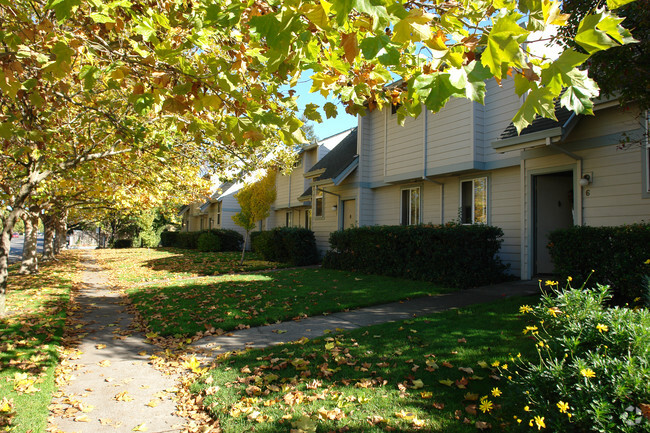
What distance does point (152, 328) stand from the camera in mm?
7242

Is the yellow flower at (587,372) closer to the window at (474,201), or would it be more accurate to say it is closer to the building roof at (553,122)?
the building roof at (553,122)

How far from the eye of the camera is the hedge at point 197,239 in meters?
29.8

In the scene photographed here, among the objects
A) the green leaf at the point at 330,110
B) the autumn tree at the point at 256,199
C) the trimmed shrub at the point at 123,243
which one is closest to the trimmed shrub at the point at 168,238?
the trimmed shrub at the point at 123,243

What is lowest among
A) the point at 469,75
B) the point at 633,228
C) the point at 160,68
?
the point at 633,228

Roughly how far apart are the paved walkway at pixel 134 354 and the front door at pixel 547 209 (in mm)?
1029

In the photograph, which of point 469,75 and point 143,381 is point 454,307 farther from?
point 469,75

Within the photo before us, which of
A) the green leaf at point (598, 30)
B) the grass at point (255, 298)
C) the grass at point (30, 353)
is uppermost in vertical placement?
the green leaf at point (598, 30)

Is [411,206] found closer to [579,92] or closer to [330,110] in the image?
[330,110]

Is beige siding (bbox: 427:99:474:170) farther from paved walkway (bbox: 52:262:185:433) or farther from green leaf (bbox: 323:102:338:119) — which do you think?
paved walkway (bbox: 52:262:185:433)

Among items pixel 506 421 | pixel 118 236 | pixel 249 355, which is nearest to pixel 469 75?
pixel 506 421

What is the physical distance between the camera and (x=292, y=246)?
18297mm

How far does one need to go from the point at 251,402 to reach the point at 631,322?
3562mm

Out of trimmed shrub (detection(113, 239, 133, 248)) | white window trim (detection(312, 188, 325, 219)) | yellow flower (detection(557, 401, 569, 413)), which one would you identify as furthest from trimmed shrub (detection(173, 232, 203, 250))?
yellow flower (detection(557, 401, 569, 413))

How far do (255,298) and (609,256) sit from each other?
291 inches
